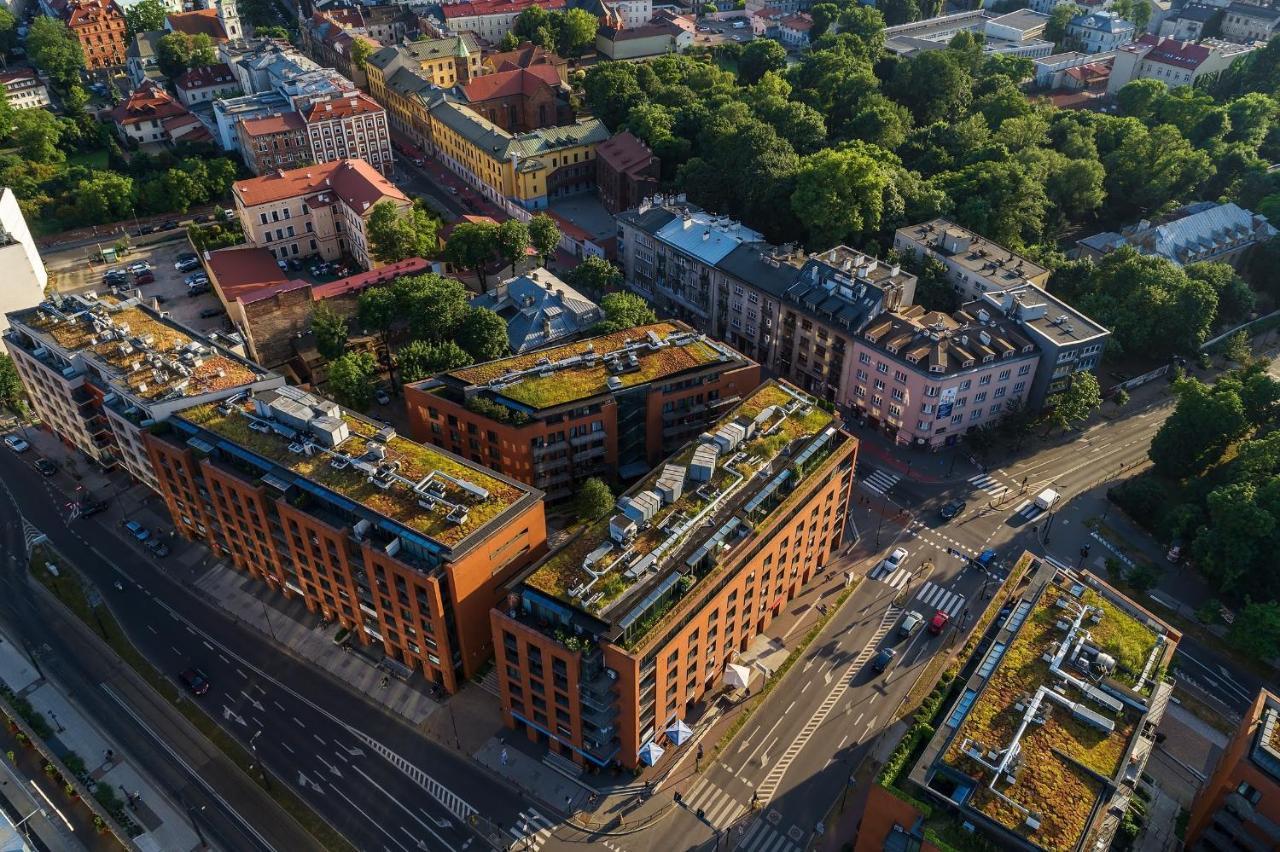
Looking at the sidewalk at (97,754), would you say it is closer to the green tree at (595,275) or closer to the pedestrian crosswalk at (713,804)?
the pedestrian crosswalk at (713,804)

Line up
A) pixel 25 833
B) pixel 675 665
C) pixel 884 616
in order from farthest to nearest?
pixel 884 616, pixel 675 665, pixel 25 833

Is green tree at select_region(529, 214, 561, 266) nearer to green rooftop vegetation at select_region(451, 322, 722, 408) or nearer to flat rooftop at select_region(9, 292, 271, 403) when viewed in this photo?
green rooftop vegetation at select_region(451, 322, 722, 408)

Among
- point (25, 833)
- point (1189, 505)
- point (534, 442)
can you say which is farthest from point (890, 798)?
point (25, 833)

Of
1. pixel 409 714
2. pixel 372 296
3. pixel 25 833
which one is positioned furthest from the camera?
pixel 372 296

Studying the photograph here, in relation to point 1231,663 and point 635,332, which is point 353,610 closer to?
point 635,332

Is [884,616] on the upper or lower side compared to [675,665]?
lower

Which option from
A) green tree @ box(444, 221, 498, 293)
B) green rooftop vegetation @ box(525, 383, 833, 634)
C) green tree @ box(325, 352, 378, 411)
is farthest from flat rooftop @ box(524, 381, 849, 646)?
green tree @ box(444, 221, 498, 293)
